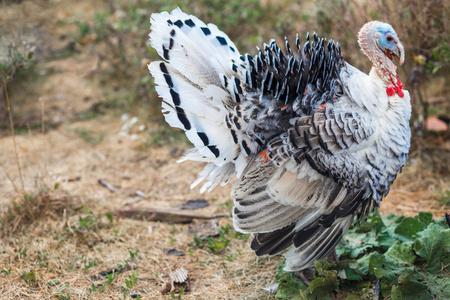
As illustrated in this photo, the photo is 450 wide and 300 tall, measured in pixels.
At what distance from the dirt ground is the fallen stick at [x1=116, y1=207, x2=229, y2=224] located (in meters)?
0.06

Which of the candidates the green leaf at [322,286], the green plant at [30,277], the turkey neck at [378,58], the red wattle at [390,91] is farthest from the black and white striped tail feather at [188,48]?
the green plant at [30,277]

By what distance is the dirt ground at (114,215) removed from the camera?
3.28 meters

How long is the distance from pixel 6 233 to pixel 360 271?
296 cm

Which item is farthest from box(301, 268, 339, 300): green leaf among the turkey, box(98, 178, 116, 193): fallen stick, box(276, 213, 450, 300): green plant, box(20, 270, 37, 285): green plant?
box(98, 178, 116, 193): fallen stick

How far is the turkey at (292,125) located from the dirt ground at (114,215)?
2.42 feet

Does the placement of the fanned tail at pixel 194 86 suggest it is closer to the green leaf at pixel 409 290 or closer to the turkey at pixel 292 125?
the turkey at pixel 292 125

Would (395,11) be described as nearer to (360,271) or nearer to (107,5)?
(360,271)

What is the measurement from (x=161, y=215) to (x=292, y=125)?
1.97 metres

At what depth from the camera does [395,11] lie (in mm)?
4297

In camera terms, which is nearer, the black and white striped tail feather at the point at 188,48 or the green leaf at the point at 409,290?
the green leaf at the point at 409,290

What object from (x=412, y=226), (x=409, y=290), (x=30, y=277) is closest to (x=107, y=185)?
(x=30, y=277)

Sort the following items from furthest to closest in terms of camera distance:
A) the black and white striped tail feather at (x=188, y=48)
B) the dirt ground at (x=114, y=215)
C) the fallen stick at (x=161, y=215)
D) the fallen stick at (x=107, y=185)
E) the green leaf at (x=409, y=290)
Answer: the fallen stick at (x=107, y=185)
the fallen stick at (x=161, y=215)
the dirt ground at (x=114, y=215)
the black and white striped tail feather at (x=188, y=48)
the green leaf at (x=409, y=290)

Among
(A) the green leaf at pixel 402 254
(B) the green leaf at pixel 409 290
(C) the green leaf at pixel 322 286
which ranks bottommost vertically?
(C) the green leaf at pixel 322 286

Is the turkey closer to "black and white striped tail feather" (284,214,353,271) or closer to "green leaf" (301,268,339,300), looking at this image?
"black and white striped tail feather" (284,214,353,271)
